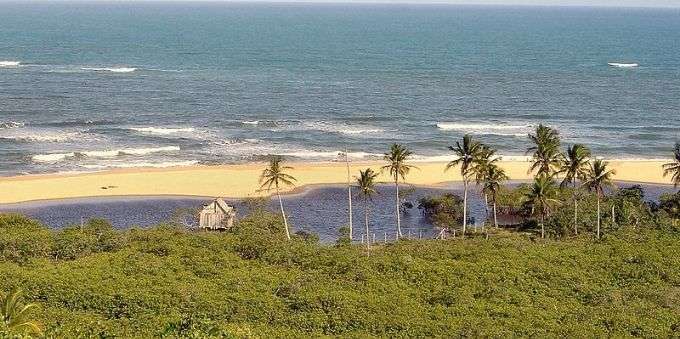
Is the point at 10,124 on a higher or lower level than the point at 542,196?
higher

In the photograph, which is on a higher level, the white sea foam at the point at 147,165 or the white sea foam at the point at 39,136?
the white sea foam at the point at 39,136

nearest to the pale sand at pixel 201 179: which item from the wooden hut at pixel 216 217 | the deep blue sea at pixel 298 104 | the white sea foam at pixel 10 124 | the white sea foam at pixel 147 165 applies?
the white sea foam at pixel 147 165

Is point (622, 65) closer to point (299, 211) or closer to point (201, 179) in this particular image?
point (201, 179)

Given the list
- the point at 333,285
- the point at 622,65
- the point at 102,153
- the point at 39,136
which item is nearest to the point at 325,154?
the point at 102,153

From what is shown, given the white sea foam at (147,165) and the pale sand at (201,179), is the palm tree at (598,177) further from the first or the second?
the white sea foam at (147,165)

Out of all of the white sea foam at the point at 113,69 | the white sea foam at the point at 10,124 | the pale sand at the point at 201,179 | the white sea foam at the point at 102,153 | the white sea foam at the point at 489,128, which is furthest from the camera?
the white sea foam at the point at 113,69

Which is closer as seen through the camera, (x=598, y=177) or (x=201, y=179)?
(x=598, y=177)

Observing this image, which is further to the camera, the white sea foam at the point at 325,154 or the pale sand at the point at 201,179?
the white sea foam at the point at 325,154
